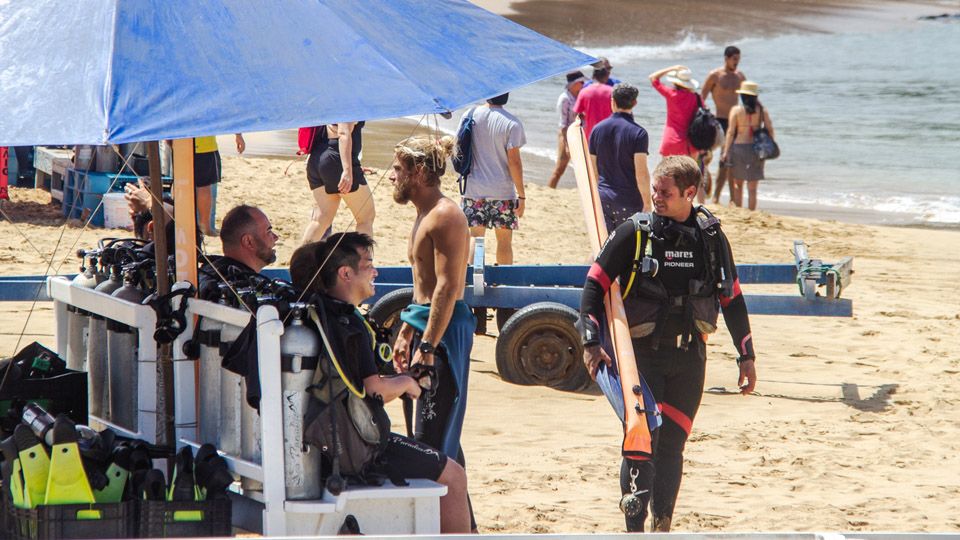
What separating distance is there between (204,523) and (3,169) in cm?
887

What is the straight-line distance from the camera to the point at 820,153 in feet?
75.7

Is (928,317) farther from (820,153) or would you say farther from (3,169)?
(820,153)

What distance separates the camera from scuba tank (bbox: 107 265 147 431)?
4.29 meters

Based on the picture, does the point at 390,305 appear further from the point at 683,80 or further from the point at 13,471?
Result: the point at 683,80

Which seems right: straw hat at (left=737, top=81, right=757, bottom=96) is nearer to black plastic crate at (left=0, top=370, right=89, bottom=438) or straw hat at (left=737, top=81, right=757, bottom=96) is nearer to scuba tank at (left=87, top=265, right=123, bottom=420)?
scuba tank at (left=87, top=265, right=123, bottom=420)

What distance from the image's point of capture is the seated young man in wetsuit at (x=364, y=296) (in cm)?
377

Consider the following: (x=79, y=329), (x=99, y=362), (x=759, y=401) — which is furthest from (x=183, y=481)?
(x=759, y=401)

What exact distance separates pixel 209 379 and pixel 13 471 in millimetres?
741

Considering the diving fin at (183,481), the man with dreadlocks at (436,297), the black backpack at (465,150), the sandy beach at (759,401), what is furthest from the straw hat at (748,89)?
the diving fin at (183,481)

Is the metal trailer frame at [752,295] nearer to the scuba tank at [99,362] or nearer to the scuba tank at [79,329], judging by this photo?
the scuba tank at [79,329]

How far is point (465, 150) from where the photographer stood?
7.98 meters

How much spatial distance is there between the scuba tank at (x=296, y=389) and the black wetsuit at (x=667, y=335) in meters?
1.38

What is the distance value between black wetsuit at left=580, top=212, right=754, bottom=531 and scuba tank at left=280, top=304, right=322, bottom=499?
4.54 feet

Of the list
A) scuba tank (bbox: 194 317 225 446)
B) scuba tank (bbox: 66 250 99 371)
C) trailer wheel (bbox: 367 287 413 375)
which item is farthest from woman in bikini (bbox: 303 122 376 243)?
scuba tank (bbox: 194 317 225 446)
